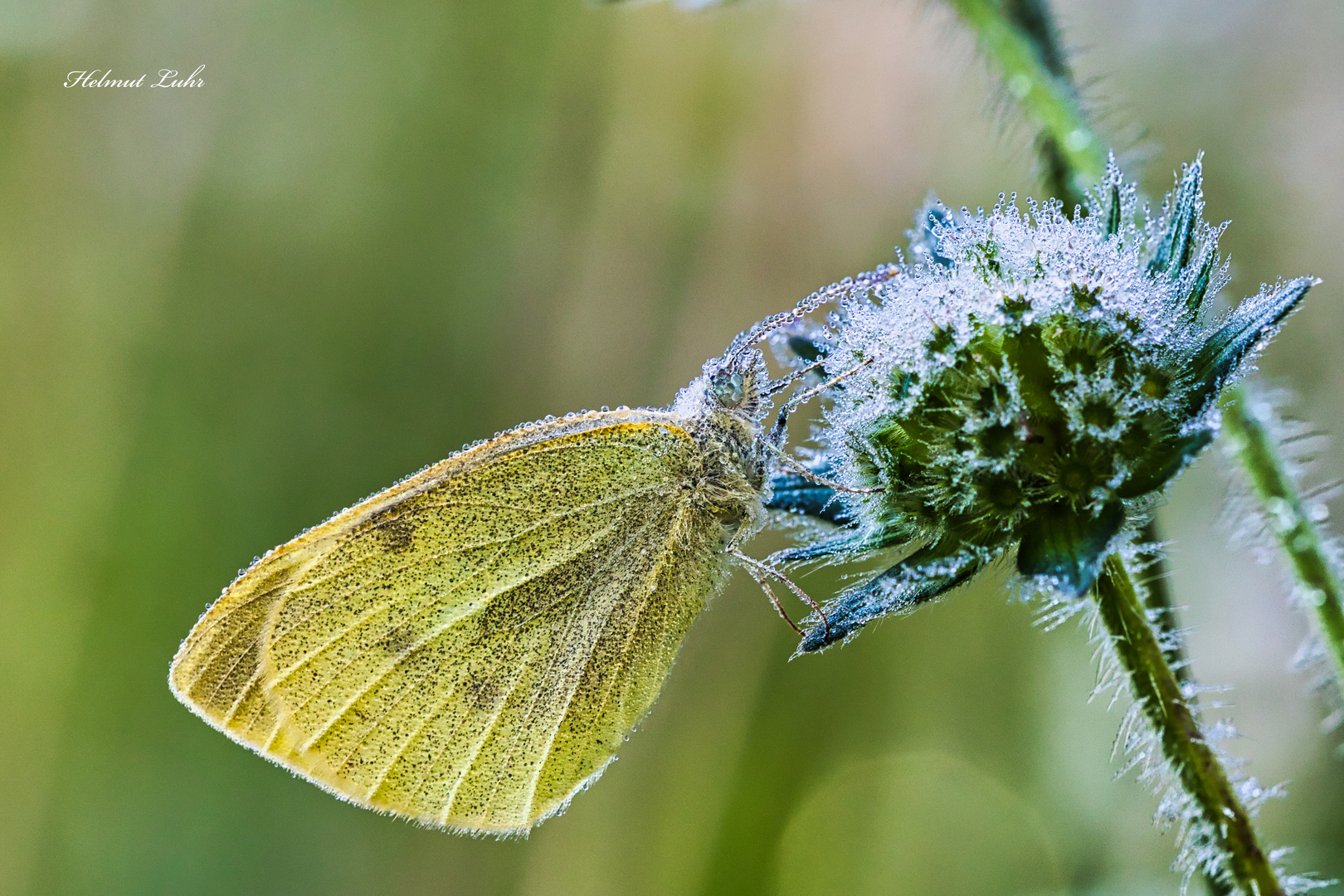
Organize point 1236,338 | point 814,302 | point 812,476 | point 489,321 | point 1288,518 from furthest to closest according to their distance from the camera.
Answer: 1. point 489,321
2. point 814,302
3. point 812,476
4. point 1288,518
5. point 1236,338

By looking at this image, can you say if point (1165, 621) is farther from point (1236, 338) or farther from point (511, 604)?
point (511, 604)

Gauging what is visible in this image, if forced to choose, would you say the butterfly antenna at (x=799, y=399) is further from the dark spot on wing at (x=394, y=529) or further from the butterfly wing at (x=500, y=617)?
the dark spot on wing at (x=394, y=529)

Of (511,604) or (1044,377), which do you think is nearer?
(1044,377)

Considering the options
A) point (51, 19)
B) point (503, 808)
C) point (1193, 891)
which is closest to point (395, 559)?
point (503, 808)

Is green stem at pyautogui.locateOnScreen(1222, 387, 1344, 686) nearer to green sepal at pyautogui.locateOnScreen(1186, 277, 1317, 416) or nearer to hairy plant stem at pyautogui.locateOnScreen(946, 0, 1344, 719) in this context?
hairy plant stem at pyautogui.locateOnScreen(946, 0, 1344, 719)

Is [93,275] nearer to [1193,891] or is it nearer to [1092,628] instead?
[1092,628]

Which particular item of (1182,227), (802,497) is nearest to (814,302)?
(802,497)

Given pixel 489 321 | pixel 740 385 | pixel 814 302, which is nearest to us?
pixel 814 302
